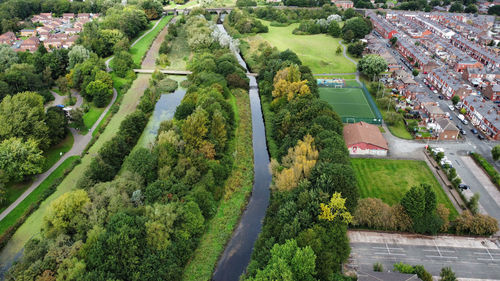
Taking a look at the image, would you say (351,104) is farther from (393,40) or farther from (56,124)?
(56,124)

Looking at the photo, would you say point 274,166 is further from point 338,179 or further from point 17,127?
point 17,127

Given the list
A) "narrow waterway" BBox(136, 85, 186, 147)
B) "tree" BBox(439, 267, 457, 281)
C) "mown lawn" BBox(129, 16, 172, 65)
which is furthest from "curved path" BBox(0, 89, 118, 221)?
"tree" BBox(439, 267, 457, 281)

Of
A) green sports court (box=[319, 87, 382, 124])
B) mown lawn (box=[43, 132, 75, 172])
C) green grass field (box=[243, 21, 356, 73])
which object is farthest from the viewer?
green grass field (box=[243, 21, 356, 73])

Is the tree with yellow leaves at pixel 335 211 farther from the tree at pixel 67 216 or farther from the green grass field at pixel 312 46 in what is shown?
the green grass field at pixel 312 46

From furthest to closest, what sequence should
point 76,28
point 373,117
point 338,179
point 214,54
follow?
point 76,28
point 214,54
point 373,117
point 338,179

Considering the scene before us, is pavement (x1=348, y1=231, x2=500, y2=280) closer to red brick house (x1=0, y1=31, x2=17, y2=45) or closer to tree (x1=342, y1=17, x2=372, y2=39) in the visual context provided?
tree (x1=342, y1=17, x2=372, y2=39)

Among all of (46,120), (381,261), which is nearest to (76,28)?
(46,120)

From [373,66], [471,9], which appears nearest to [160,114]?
[373,66]
